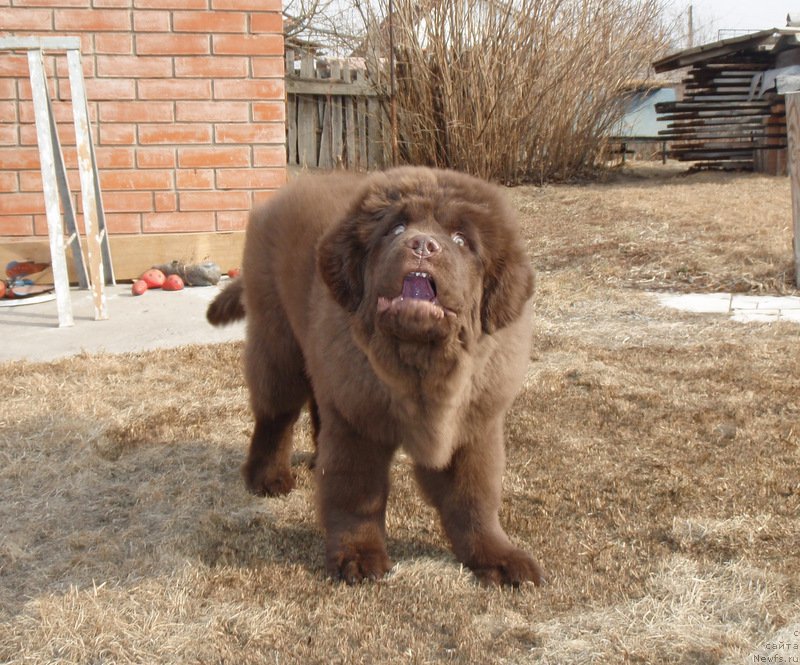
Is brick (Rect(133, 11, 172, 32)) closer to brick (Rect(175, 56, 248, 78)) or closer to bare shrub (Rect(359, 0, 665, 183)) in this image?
brick (Rect(175, 56, 248, 78))

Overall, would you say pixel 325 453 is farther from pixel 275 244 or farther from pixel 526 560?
pixel 275 244

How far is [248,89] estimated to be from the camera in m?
6.85

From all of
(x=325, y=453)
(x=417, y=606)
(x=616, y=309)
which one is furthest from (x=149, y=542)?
(x=616, y=309)

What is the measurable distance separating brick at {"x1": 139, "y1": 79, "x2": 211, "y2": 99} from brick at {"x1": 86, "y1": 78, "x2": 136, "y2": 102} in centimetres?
8

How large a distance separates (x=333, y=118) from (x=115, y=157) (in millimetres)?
5518

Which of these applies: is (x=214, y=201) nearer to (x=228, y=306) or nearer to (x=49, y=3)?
(x=49, y=3)

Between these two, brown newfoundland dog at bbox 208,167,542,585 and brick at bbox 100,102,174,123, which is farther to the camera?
brick at bbox 100,102,174,123

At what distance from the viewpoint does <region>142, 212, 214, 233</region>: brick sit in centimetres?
688

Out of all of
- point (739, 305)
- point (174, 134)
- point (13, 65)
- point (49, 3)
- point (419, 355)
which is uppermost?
point (49, 3)

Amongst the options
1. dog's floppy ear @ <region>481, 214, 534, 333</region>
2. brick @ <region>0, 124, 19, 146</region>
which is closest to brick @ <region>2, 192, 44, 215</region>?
brick @ <region>0, 124, 19, 146</region>

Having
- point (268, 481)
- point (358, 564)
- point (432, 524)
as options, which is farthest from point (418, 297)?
point (268, 481)

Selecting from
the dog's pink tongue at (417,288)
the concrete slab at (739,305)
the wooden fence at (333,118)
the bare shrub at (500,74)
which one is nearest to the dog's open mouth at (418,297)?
the dog's pink tongue at (417,288)

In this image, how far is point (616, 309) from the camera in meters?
6.52

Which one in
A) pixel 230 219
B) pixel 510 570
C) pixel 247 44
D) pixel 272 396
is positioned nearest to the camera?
pixel 510 570
